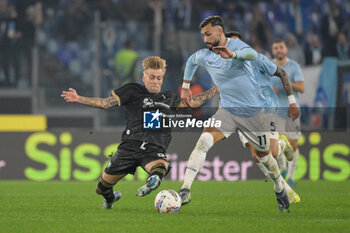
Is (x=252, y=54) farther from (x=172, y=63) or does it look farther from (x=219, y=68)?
(x=172, y=63)

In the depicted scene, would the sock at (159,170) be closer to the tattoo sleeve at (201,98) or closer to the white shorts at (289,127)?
the tattoo sleeve at (201,98)

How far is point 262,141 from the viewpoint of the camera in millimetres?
7348

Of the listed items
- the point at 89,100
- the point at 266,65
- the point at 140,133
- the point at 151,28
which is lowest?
the point at 140,133

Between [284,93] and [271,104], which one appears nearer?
[271,104]

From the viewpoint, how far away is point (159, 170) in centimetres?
714

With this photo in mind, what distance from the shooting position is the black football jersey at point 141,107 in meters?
7.38

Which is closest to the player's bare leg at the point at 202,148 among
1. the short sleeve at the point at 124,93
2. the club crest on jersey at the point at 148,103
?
the club crest on jersey at the point at 148,103

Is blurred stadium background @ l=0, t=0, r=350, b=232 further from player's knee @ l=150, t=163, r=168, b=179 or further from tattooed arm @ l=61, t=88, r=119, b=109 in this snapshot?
tattooed arm @ l=61, t=88, r=119, b=109

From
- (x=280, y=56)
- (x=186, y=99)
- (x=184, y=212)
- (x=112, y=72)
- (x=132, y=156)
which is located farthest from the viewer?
(x=112, y=72)

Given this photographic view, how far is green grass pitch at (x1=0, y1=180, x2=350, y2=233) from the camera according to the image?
6.00 meters

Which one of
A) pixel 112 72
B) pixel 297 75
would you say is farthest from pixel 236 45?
pixel 112 72

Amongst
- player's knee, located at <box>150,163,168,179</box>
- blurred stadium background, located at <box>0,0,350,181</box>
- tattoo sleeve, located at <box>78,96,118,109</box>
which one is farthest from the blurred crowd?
player's knee, located at <box>150,163,168,179</box>

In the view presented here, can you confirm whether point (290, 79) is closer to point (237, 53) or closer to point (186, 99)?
point (186, 99)

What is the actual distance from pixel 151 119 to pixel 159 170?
1.90ft
